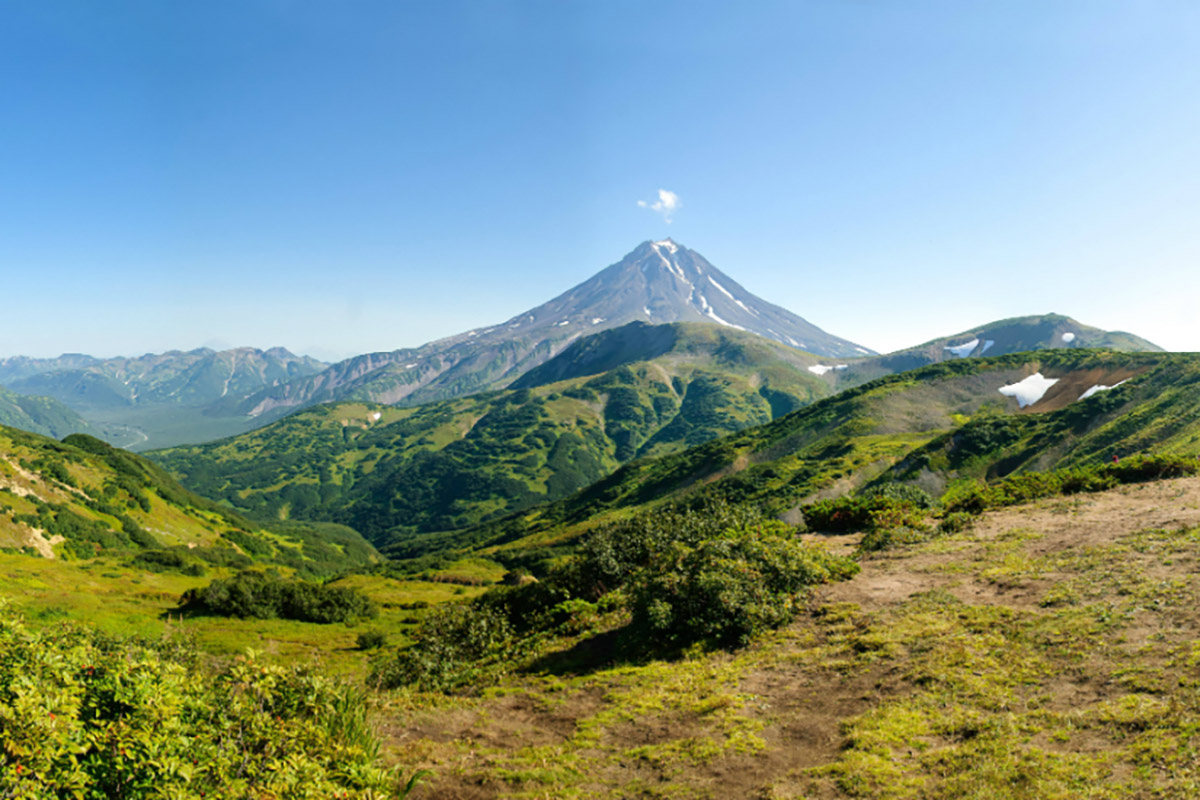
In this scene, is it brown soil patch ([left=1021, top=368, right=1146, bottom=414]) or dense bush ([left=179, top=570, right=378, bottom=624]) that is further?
brown soil patch ([left=1021, top=368, right=1146, bottom=414])

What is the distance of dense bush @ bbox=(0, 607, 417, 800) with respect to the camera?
646 centimetres

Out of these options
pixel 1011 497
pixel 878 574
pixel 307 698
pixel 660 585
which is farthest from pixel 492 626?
pixel 1011 497

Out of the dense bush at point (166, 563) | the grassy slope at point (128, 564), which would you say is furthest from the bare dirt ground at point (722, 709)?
the dense bush at point (166, 563)

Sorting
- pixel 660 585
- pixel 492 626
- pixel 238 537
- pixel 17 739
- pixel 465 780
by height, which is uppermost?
pixel 17 739

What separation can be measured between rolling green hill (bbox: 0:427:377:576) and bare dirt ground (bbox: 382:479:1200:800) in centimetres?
8831

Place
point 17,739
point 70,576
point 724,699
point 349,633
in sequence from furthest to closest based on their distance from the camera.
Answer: point 70,576 < point 349,633 < point 724,699 < point 17,739

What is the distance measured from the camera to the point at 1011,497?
37500 mm

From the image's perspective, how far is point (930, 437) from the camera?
119m

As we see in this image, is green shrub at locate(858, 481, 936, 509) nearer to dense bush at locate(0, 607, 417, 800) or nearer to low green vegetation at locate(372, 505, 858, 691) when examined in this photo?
low green vegetation at locate(372, 505, 858, 691)

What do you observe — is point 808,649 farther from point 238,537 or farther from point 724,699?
point 238,537

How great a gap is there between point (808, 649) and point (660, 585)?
6369mm

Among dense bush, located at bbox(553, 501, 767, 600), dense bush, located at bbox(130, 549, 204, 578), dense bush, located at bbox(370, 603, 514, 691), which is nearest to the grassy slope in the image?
dense bush, located at bbox(130, 549, 204, 578)

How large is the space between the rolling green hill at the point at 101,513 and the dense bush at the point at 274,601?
4159 centimetres

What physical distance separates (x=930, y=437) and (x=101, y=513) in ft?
552
